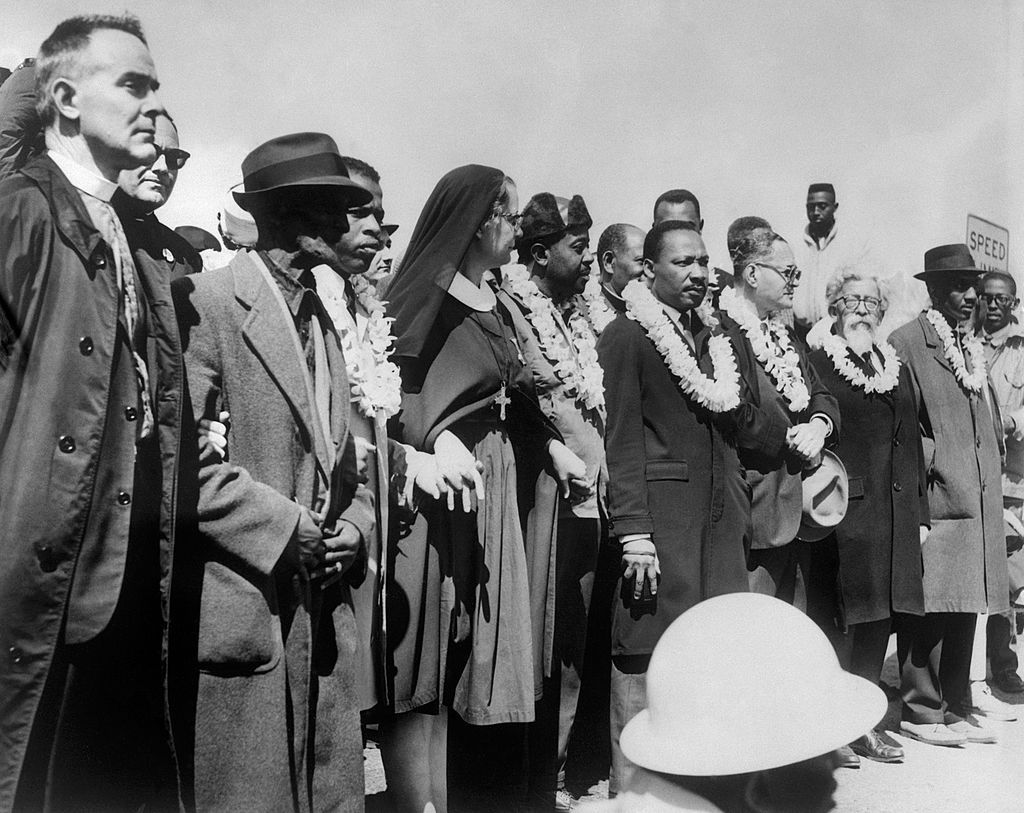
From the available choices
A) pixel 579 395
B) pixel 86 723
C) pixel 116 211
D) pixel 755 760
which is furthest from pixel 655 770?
pixel 579 395

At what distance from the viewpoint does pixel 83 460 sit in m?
2.26

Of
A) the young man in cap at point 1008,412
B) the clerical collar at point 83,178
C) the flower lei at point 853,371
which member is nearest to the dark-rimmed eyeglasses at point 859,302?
the flower lei at point 853,371

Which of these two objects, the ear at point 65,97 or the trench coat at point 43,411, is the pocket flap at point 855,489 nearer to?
the trench coat at point 43,411

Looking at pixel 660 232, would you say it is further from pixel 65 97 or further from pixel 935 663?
pixel 935 663

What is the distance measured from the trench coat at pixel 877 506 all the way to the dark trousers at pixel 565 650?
132 cm

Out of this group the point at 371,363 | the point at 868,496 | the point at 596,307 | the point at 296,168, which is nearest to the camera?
the point at 296,168

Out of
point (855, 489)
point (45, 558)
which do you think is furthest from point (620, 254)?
point (45, 558)

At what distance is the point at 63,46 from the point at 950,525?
4160 millimetres

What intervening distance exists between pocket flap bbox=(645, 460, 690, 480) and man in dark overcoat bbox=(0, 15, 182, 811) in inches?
73.8

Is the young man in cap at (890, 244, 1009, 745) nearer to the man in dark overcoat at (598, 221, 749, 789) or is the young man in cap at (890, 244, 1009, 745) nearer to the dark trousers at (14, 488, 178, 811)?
the man in dark overcoat at (598, 221, 749, 789)

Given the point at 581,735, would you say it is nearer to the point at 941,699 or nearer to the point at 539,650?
the point at 539,650

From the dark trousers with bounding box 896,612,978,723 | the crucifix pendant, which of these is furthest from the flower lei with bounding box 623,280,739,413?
the dark trousers with bounding box 896,612,978,723

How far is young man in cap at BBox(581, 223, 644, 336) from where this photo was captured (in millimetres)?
4438

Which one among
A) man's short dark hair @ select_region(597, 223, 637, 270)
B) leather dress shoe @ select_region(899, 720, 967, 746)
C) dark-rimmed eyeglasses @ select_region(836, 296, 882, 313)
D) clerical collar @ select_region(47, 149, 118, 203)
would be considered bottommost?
leather dress shoe @ select_region(899, 720, 967, 746)
